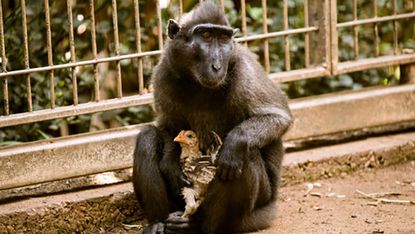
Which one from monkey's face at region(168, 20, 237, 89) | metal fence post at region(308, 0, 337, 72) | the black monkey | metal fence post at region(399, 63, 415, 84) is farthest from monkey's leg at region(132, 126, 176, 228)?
metal fence post at region(399, 63, 415, 84)

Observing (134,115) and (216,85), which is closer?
(216,85)

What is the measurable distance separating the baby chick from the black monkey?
5 cm

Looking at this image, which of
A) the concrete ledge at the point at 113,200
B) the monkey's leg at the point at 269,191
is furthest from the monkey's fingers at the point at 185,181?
the concrete ledge at the point at 113,200

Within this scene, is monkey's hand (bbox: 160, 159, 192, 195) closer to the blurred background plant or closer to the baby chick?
the baby chick

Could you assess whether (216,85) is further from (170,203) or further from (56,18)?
(56,18)

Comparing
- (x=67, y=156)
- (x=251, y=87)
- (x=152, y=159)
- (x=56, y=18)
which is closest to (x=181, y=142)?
(x=152, y=159)

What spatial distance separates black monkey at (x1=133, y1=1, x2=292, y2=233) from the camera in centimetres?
618

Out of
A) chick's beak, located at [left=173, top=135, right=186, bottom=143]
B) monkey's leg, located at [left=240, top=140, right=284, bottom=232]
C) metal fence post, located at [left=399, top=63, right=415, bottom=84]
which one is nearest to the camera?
chick's beak, located at [left=173, top=135, right=186, bottom=143]

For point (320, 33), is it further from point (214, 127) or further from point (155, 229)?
point (155, 229)

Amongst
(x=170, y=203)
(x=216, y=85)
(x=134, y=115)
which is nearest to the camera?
(x=216, y=85)

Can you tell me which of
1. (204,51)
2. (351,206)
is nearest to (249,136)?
(204,51)

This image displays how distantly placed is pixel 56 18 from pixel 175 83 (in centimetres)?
211

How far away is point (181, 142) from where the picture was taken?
249 inches

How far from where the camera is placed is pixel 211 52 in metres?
6.15
